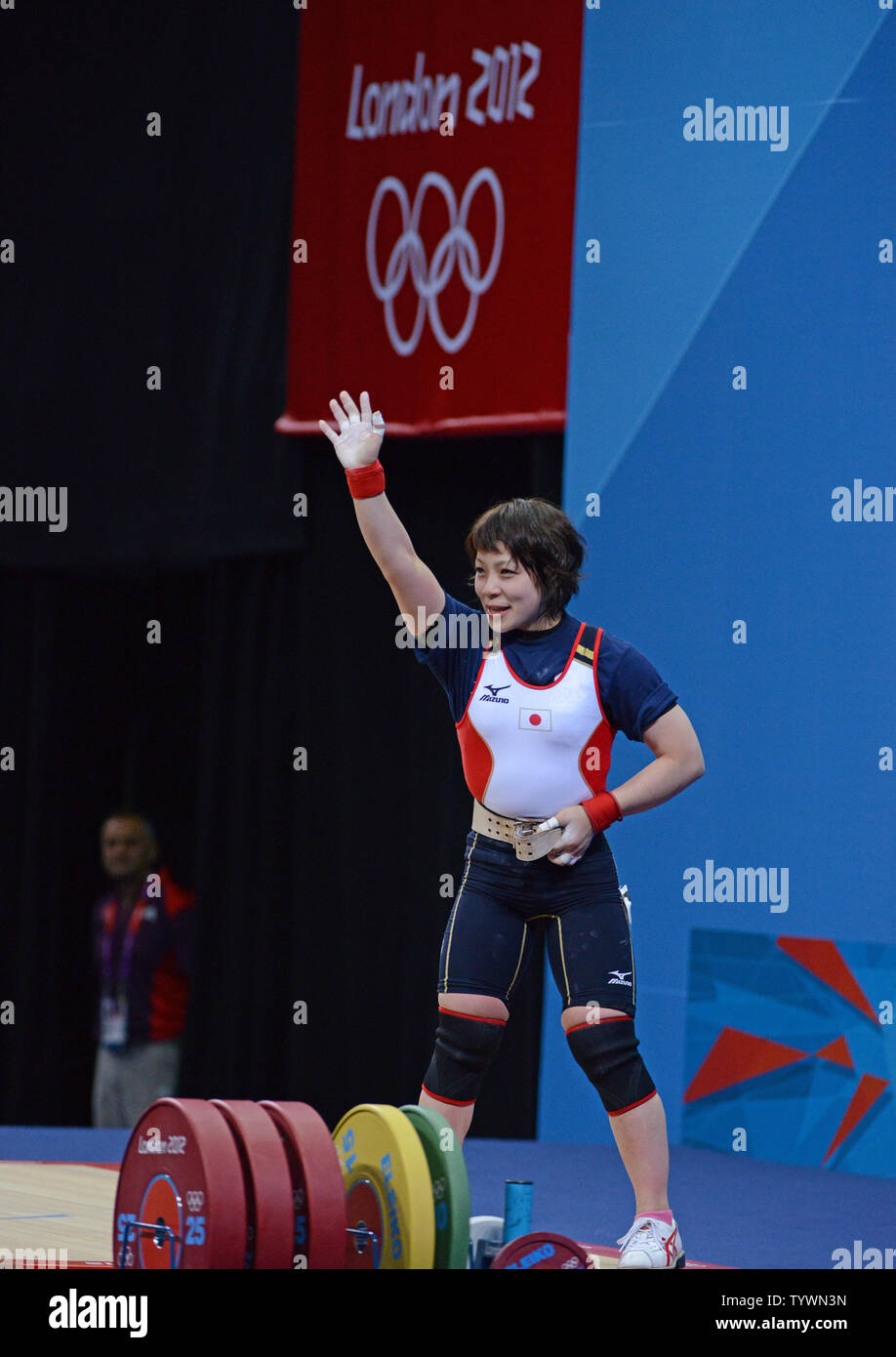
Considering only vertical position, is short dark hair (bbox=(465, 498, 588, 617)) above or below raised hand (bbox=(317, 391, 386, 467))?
below

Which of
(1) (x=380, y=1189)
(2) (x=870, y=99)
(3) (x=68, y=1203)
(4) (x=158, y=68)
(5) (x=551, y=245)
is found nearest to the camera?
(1) (x=380, y=1189)

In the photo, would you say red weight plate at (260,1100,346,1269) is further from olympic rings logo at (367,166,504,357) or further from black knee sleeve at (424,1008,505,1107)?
olympic rings logo at (367,166,504,357)

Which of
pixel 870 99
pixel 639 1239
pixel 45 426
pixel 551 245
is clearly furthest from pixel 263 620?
pixel 639 1239

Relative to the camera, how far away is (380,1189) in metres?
3.66

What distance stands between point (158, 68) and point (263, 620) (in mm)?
2327

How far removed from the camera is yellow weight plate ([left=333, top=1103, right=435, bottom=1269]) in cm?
354

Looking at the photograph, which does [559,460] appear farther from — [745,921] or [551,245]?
[745,921]

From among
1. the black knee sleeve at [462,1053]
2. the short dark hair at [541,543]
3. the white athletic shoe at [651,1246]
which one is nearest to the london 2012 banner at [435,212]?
the short dark hair at [541,543]

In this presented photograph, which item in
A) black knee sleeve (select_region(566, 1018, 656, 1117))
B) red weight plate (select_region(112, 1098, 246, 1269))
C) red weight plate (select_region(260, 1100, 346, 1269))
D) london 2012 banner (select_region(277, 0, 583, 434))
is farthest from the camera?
london 2012 banner (select_region(277, 0, 583, 434))

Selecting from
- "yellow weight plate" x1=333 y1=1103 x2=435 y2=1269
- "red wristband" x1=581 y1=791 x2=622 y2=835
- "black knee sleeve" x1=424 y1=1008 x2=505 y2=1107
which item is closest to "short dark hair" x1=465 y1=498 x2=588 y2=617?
"red wristband" x1=581 y1=791 x2=622 y2=835

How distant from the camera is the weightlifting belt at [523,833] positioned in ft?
13.8

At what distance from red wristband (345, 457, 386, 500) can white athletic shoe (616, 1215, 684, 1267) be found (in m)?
1.71

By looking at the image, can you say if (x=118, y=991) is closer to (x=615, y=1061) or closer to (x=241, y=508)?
(x=241, y=508)
